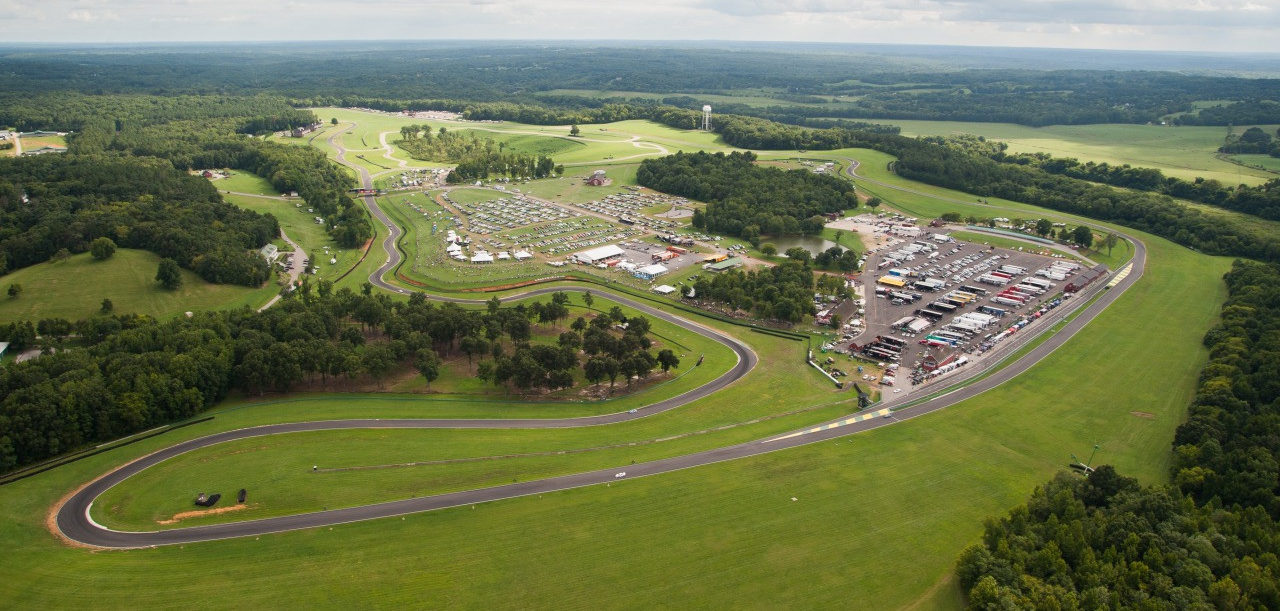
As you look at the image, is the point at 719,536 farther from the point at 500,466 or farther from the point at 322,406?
the point at 322,406

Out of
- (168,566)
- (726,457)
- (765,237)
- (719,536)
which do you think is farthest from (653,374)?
(765,237)

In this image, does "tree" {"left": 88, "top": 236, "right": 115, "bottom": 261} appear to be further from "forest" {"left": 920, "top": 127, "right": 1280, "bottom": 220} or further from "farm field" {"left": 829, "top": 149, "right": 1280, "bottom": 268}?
"forest" {"left": 920, "top": 127, "right": 1280, "bottom": 220}

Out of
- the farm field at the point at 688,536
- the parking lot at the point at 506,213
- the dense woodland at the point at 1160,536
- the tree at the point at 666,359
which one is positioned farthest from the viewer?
the parking lot at the point at 506,213

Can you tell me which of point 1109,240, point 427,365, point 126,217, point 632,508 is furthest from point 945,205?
point 126,217

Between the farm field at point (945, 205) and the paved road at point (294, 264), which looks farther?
the farm field at point (945, 205)

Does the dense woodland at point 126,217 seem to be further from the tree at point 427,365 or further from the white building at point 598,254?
the white building at point 598,254

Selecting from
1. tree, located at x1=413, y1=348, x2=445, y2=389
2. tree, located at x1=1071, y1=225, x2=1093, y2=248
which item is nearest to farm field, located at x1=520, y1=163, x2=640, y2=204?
tree, located at x1=413, y1=348, x2=445, y2=389

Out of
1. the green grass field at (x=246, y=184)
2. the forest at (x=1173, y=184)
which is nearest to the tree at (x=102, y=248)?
the green grass field at (x=246, y=184)
